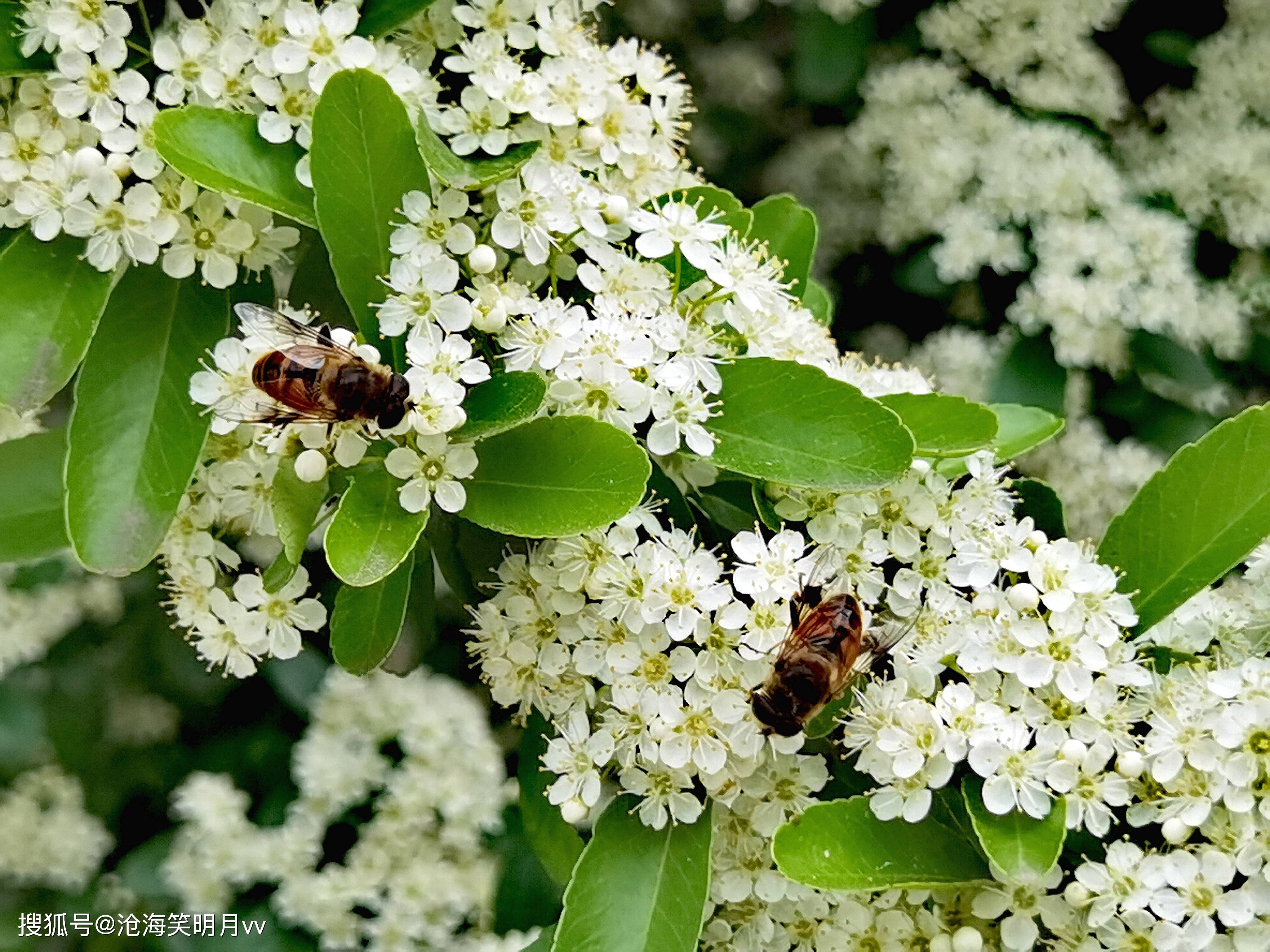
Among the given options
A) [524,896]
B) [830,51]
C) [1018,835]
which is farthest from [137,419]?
[830,51]

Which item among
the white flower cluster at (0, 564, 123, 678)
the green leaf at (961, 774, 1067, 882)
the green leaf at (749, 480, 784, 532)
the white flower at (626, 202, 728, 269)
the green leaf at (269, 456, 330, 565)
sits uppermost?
the white flower at (626, 202, 728, 269)

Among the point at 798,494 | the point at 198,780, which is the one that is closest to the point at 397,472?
the point at 798,494

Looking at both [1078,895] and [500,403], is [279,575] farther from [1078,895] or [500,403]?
[1078,895]

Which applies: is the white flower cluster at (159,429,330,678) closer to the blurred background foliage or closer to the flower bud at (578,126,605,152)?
the flower bud at (578,126,605,152)

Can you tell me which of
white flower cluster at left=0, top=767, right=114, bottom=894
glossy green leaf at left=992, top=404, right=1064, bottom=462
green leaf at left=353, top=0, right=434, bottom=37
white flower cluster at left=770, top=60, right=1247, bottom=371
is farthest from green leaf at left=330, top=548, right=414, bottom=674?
white flower cluster at left=0, top=767, right=114, bottom=894

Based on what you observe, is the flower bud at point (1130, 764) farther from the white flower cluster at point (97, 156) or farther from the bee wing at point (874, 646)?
the white flower cluster at point (97, 156)

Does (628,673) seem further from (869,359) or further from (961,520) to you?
(869,359)
